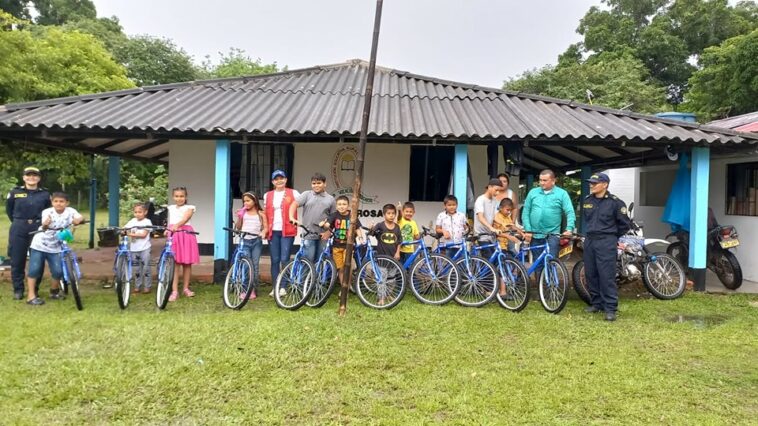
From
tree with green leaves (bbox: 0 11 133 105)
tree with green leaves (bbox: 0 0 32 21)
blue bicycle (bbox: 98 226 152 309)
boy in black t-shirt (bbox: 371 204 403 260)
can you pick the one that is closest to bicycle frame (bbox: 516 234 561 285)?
boy in black t-shirt (bbox: 371 204 403 260)

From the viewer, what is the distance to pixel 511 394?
347 centimetres

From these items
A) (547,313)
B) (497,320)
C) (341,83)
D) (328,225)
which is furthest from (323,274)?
(341,83)

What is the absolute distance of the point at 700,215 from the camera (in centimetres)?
724

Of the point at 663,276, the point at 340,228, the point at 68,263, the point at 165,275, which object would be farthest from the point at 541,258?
the point at 68,263

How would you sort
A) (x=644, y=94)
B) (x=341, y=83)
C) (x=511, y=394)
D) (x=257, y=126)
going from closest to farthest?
(x=511, y=394)
(x=257, y=126)
(x=341, y=83)
(x=644, y=94)

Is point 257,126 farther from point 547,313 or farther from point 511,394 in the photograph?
point 511,394

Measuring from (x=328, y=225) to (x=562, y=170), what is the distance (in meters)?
9.30

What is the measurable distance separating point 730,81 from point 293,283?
842 inches

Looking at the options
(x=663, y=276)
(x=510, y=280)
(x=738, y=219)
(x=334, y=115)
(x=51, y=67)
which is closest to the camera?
(x=510, y=280)

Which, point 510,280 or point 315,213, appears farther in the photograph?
point 315,213

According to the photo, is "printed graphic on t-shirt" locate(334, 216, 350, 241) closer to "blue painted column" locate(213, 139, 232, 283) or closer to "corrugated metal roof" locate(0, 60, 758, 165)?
"corrugated metal roof" locate(0, 60, 758, 165)

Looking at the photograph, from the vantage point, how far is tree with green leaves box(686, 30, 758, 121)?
18562 mm

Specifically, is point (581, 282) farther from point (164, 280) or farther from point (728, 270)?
point (164, 280)

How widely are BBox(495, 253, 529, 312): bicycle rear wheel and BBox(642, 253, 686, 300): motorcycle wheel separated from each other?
2.00m
